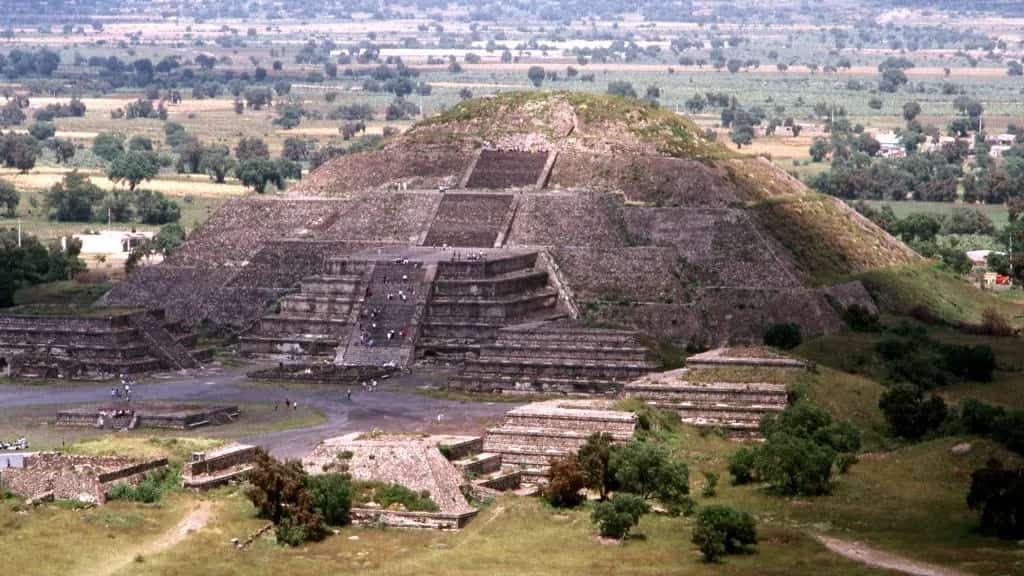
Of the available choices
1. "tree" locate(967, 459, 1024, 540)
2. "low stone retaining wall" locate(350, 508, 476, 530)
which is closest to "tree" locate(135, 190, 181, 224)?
"low stone retaining wall" locate(350, 508, 476, 530)

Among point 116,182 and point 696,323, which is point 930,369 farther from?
point 116,182

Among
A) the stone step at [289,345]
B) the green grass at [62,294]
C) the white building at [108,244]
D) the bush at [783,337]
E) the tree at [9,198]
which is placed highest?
the bush at [783,337]

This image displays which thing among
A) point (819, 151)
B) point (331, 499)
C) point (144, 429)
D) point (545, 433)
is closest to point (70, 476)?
point (331, 499)

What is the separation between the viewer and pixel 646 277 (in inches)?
4006

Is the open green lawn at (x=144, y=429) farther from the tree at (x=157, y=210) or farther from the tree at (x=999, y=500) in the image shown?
the tree at (x=157, y=210)

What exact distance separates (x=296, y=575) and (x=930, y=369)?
32279 millimetres

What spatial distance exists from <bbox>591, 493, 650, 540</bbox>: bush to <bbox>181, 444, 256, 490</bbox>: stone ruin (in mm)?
9087

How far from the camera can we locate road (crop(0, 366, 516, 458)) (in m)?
80.6

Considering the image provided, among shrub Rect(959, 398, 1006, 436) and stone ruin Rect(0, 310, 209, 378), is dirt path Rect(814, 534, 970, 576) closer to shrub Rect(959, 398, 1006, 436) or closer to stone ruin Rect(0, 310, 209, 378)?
shrub Rect(959, 398, 1006, 436)

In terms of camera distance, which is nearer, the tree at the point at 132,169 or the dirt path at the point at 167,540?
the dirt path at the point at 167,540

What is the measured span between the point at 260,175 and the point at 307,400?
64.2 m

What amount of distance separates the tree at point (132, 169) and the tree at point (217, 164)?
3626mm

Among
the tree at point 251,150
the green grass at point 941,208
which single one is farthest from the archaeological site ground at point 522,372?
the tree at point 251,150

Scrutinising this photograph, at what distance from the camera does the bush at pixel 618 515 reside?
210 feet
